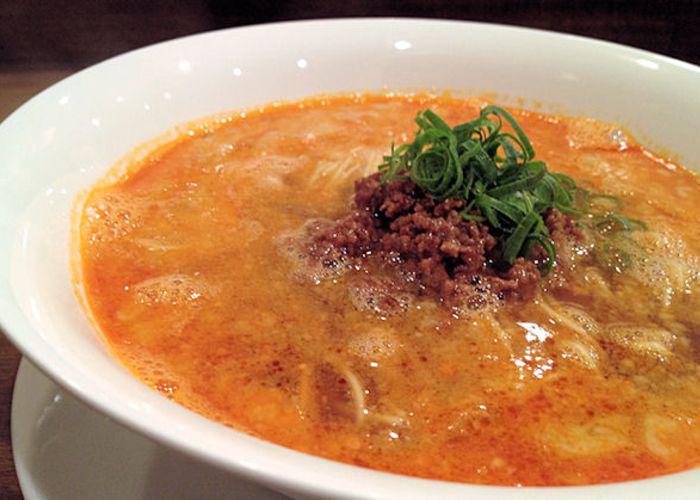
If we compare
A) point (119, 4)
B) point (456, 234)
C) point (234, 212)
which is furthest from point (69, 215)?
point (119, 4)

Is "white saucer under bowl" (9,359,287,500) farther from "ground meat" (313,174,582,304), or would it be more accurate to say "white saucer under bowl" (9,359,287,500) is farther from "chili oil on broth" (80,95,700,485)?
"ground meat" (313,174,582,304)

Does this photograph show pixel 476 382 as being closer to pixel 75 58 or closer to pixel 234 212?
pixel 234 212

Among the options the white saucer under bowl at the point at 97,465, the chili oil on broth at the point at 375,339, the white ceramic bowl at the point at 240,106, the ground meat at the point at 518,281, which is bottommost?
the white saucer under bowl at the point at 97,465

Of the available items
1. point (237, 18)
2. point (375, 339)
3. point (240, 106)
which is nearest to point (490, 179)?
point (375, 339)

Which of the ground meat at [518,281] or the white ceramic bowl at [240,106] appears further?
the ground meat at [518,281]

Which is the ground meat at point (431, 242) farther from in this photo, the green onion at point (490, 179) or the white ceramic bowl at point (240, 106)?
the white ceramic bowl at point (240, 106)

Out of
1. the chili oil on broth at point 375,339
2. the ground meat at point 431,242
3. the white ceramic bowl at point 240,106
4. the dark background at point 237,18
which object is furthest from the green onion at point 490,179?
the dark background at point 237,18
